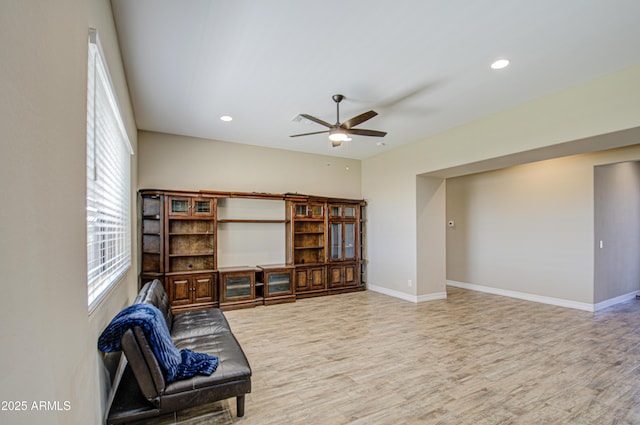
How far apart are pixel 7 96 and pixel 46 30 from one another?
18.2 inches

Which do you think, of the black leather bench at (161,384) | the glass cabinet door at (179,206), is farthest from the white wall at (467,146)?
the black leather bench at (161,384)

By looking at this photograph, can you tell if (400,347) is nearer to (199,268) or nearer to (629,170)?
(199,268)

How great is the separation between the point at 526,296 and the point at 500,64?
4.90m

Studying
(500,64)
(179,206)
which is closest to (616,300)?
(500,64)

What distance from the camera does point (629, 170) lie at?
6266 mm

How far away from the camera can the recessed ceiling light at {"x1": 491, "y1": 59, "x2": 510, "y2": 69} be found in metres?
3.16

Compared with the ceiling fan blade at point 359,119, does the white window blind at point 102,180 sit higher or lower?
lower

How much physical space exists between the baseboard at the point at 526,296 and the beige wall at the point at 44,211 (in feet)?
22.5

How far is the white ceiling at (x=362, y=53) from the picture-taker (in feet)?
8.05

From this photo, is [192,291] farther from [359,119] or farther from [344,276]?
[359,119]

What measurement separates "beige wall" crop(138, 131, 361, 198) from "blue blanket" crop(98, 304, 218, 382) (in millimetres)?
3811

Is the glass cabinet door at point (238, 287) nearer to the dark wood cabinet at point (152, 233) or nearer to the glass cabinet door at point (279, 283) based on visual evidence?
the glass cabinet door at point (279, 283)

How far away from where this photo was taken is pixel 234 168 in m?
6.18

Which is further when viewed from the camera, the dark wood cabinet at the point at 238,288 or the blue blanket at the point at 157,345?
A: the dark wood cabinet at the point at 238,288
